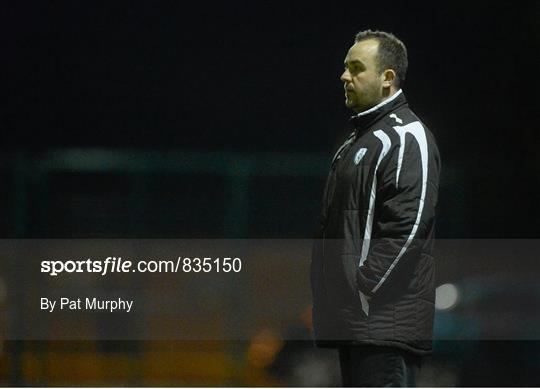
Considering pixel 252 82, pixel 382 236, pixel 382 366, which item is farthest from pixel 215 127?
pixel 382 366

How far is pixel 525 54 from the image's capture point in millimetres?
5016

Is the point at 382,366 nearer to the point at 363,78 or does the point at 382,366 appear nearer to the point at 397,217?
the point at 397,217

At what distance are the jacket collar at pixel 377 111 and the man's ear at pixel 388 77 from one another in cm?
4

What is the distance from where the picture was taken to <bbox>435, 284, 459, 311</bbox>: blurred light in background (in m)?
4.86

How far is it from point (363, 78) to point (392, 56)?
0.13m

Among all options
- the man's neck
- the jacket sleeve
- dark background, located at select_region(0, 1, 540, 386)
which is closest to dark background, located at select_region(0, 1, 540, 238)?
dark background, located at select_region(0, 1, 540, 386)

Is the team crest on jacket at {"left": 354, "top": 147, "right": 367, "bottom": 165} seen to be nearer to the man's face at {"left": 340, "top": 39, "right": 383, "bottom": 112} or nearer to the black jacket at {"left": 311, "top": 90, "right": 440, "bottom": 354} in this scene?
the black jacket at {"left": 311, "top": 90, "right": 440, "bottom": 354}

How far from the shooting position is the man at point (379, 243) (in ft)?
13.7

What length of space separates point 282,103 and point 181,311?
0.86 m

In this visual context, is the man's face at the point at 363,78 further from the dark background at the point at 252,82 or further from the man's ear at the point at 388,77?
the dark background at the point at 252,82

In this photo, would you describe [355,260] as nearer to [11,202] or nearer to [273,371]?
[273,371]

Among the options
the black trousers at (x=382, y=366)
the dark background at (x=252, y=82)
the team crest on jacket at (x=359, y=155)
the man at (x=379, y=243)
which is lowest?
the black trousers at (x=382, y=366)

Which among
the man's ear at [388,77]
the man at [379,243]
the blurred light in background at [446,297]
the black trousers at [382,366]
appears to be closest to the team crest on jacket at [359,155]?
the man at [379,243]

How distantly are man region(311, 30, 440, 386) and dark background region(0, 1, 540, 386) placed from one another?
59cm
